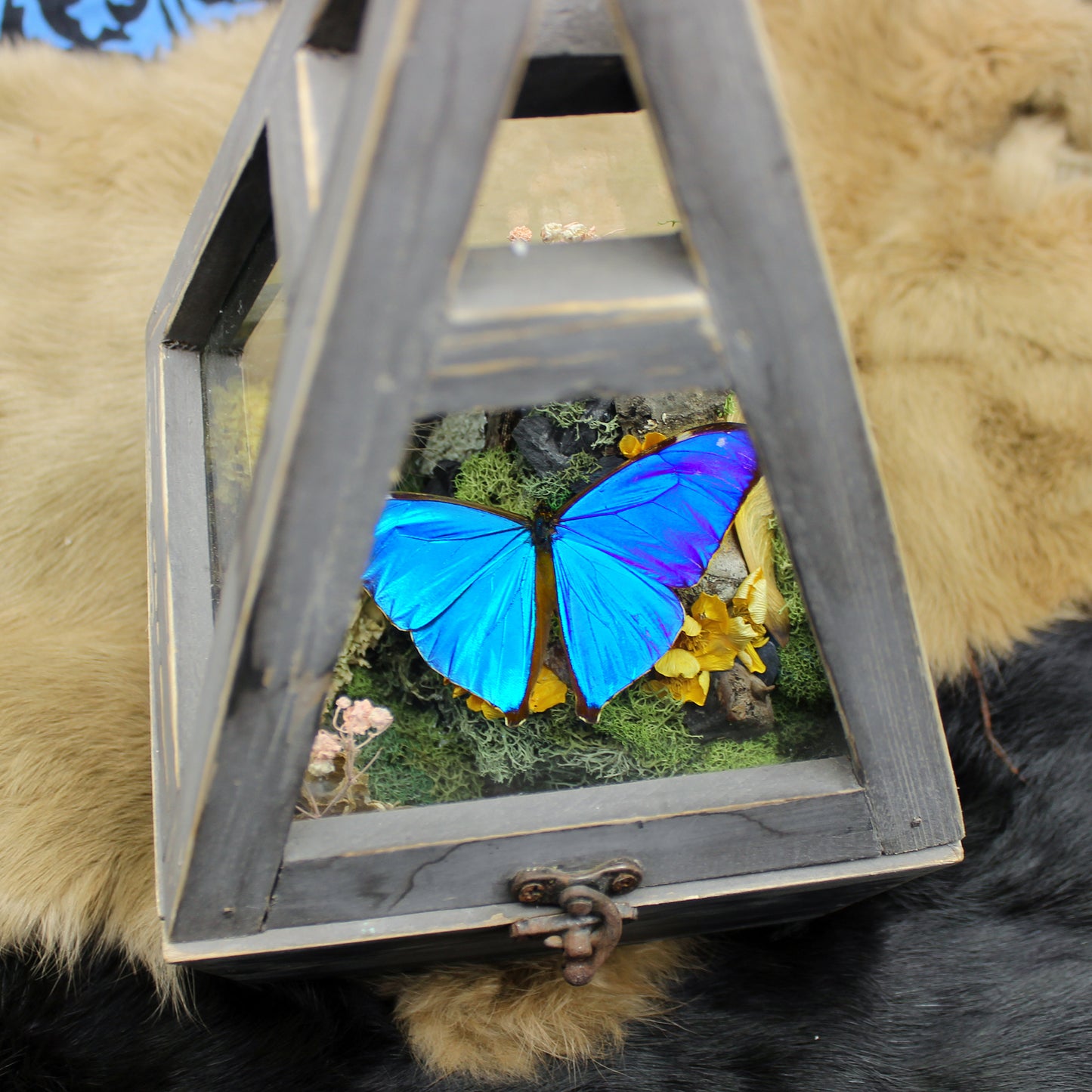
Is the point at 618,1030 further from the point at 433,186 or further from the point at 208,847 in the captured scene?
the point at 433,186

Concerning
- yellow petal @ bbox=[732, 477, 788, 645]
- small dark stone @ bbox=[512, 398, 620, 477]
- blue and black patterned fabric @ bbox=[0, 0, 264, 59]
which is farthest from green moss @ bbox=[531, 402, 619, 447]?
blue and black patterned fabric @ bbox=[0, 0, 264, 59]

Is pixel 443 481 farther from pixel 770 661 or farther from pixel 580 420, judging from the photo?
pixel 770 661


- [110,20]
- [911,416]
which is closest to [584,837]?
[911,416]

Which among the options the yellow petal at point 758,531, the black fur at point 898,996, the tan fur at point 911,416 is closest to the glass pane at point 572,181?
the tan fur at point 911,416

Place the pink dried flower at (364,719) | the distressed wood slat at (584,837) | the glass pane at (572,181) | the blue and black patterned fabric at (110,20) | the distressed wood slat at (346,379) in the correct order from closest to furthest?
the distressed wood slat at (346,379) → the distressed wood slat at (584,837) → the pink dried flower at (364,719) → the glass pane at (572,181) → the blue and black patterned fabric at (110,20)

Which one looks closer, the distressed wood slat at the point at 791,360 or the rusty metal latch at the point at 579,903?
the distressed wood slat at the point at 791,360

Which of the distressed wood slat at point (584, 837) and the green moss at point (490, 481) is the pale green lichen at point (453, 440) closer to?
the green moss at point (490, 481)
